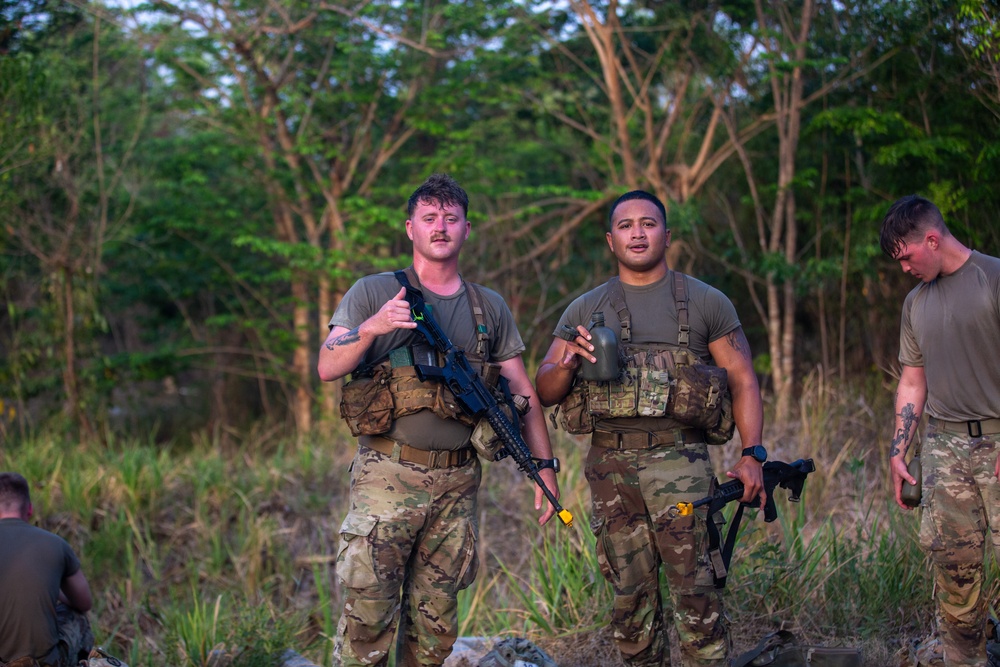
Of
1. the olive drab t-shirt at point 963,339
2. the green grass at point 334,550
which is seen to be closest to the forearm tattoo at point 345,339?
the green grass at point 334,550

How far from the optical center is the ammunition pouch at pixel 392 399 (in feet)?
10.7

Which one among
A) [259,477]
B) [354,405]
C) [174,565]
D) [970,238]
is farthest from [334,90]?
[354,405]

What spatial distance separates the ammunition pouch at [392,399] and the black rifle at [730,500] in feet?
3.10

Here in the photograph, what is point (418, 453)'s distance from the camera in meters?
3.31

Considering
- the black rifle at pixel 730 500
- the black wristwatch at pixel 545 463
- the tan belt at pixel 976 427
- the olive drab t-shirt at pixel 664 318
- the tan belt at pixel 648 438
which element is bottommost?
the black rifle at pixel 730 500

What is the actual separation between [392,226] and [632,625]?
6983mm

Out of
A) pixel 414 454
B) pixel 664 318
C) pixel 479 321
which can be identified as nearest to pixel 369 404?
pixel 414 454

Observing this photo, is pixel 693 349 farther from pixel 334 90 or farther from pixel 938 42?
pixel 334 90

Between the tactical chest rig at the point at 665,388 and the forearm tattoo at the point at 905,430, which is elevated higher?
the tactical chest rig at the point at 665,388

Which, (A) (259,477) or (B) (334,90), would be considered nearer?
(A) (259,477)

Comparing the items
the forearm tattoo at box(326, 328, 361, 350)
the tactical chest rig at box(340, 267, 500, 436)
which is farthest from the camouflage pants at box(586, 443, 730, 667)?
the forearm tattoo at box(326, 328, 361, 350)

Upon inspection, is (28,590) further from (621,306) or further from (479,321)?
(621,306)

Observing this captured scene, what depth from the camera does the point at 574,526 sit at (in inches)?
197

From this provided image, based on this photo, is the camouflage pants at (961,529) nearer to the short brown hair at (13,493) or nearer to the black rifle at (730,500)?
the black rifle at (730,500)
